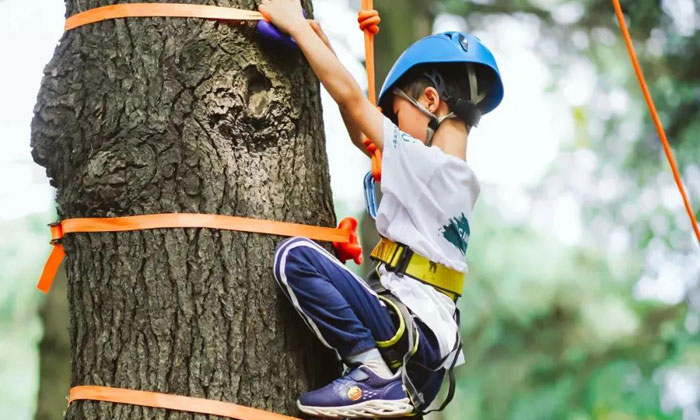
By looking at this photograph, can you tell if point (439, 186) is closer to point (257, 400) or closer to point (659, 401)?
point (257, 400)

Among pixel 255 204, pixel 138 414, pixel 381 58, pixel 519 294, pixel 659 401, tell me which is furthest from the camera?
pixel 519 294

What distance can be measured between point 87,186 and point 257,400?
27.3 inches

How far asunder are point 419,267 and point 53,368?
3611 mm

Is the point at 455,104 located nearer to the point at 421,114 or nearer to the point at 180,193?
the point at 421,114

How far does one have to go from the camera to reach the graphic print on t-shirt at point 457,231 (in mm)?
2779

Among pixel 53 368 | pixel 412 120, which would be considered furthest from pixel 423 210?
pixel 53 368

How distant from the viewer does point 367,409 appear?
8.27ft

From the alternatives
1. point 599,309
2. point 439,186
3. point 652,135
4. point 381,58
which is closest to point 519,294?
point 599,309

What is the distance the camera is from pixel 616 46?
1115 cm

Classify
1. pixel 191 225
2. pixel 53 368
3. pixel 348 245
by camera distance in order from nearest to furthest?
1. pixel 191 225
2. pixel 348 245
3. pixel 53 368

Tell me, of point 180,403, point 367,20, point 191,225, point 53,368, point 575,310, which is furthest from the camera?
point 575,310

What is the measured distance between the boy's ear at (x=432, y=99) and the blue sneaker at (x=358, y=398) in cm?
82

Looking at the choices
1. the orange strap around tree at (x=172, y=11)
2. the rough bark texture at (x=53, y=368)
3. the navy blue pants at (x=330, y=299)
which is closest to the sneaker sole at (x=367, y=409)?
the navy blue pants at (x=330, y=299)

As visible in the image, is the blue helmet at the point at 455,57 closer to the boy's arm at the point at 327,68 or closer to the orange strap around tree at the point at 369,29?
the orange strap around tree at the point at 369,29
